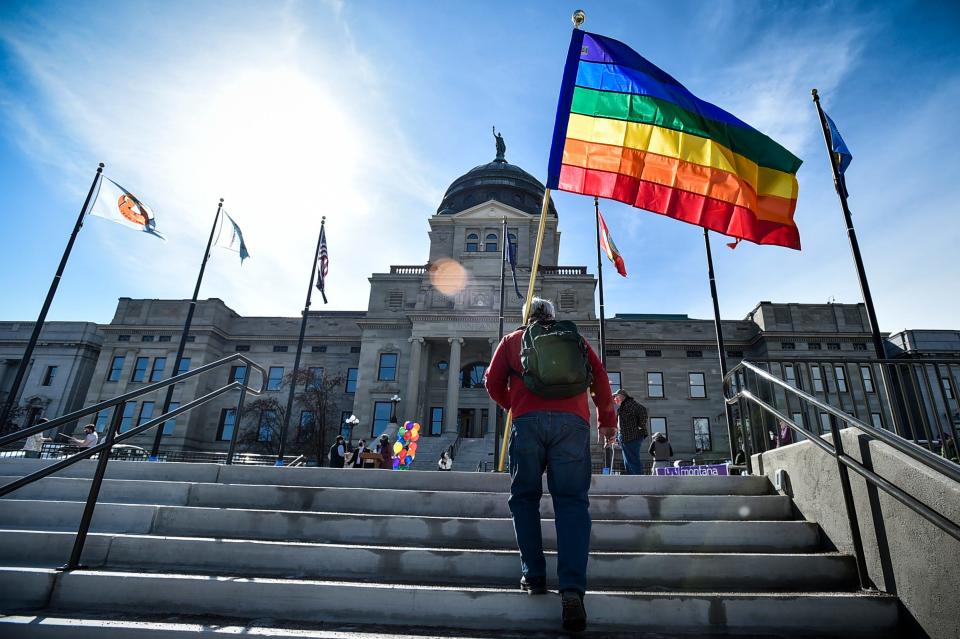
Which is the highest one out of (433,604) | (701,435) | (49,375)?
(49,375)

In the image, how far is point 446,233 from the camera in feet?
138

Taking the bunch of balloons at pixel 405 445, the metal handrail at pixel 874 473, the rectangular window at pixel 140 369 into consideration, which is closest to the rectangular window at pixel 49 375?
the rectangular window at pixel 140 369

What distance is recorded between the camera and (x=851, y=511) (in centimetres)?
368

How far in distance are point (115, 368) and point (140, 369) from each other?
6.81 ft

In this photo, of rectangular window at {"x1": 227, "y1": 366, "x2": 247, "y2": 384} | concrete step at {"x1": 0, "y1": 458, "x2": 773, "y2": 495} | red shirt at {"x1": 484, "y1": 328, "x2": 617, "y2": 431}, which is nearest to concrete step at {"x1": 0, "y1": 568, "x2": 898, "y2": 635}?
red shirt at {"x1": 484, "y1": 328, "x2": 617, "y2": 431}

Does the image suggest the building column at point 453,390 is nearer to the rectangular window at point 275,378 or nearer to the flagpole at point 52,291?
the rectangular window at point 275,378

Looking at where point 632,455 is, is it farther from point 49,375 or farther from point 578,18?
point 49,375

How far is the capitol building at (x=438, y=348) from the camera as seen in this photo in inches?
1346

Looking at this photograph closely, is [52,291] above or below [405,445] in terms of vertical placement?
above

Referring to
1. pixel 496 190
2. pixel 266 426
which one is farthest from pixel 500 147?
pixel 266 426

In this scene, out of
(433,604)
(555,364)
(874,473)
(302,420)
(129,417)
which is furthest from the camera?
(129,417)

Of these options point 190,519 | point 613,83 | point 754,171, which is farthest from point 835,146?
point 190,519

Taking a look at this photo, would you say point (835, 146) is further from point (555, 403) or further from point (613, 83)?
point (555, 403)

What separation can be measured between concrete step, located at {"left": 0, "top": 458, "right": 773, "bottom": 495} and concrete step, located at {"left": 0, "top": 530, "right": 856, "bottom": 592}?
4.37 feet
